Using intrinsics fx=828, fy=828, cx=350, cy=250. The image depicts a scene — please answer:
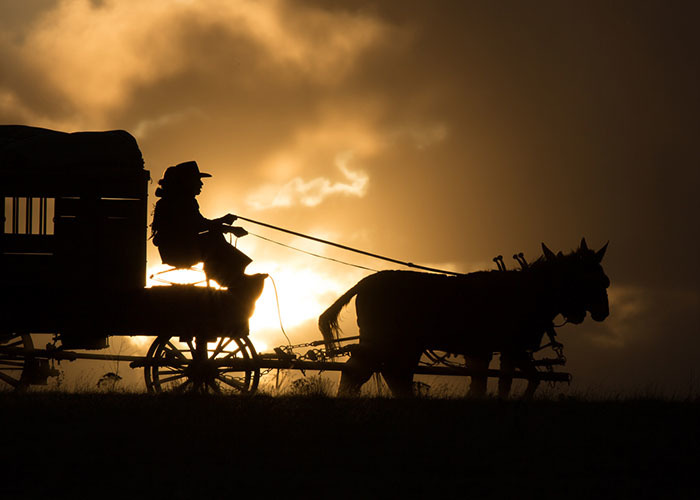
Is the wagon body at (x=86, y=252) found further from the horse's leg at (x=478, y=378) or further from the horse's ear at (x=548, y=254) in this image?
the horse's ear at (x=548, y=254)

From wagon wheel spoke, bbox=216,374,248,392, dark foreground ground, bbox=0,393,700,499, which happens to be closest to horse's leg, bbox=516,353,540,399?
dark foreground ground, bbox=0,393,700,499

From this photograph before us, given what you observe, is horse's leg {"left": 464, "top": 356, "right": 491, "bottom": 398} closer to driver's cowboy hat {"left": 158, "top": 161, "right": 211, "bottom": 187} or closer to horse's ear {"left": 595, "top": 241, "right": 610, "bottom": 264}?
horse's ear {"left": 595, "top": 241, "right": 610, "bottom": 264}

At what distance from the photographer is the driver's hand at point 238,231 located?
9695 mm

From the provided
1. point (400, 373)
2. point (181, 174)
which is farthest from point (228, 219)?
point (400, 373)

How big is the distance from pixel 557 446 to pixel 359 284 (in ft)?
16.0

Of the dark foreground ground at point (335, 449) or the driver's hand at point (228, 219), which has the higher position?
the driver's hand at point (228, 219)

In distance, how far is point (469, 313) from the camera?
11.1m

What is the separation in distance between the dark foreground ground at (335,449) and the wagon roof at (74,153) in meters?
2.68

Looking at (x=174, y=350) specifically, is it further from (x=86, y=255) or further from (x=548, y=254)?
(x=548, y=254)

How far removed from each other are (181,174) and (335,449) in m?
4.36

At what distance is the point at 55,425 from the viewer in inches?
290

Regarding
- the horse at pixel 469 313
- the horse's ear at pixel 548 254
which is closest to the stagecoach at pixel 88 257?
the horse at pixel 469 313

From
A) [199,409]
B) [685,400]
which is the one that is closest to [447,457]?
[199,409]

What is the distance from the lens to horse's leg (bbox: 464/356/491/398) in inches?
418
